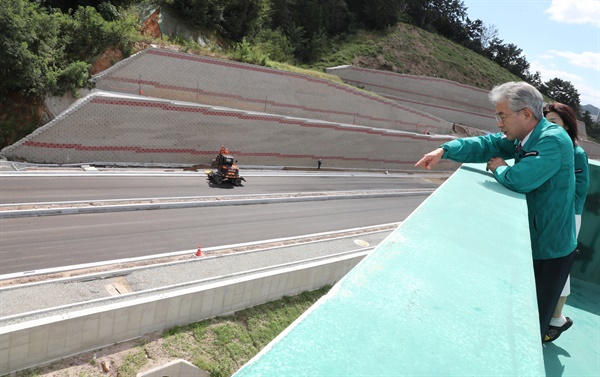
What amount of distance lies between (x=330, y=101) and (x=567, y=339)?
3338cm

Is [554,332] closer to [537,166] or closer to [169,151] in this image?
[537,166]

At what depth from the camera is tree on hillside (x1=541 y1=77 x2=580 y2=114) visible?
72812mm

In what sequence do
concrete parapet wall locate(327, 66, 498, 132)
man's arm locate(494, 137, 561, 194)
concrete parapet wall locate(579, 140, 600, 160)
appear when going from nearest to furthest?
1. man's arm locate(494, 137, 561, 194)
2. concrete parapet wall locate(327, 66, 498, 132)
3. concrete parapet wall locate(579, 140, 600, 160)

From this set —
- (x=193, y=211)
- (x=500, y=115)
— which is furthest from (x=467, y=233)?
(x=193, y=211)

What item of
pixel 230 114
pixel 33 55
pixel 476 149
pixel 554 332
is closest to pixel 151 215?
pixel 33 55

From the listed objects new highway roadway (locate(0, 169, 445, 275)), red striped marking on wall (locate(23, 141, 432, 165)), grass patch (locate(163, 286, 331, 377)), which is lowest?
grass patch (locate(163, 286, 331, 377))

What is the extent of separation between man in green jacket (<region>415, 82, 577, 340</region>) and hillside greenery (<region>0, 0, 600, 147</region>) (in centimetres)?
2018

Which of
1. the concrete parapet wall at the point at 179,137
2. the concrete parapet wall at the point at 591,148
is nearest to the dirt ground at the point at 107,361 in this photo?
the concrete parapet wall at the point at 179,137

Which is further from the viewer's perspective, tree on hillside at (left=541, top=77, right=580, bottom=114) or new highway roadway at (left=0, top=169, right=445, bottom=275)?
tree on hillside at (left=541, top=77, right=580, bottom=114)

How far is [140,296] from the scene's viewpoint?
10492mm

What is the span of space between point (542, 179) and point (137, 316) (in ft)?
31.5

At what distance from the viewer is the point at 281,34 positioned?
43719 millimetres

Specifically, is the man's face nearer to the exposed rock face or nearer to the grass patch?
the grass patch

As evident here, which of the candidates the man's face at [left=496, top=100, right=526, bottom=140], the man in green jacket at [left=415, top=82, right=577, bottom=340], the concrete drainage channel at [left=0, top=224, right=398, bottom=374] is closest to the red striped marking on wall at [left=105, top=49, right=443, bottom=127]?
the concrete drainage channel at [left=0, top=224, right=398, bottom=374]
